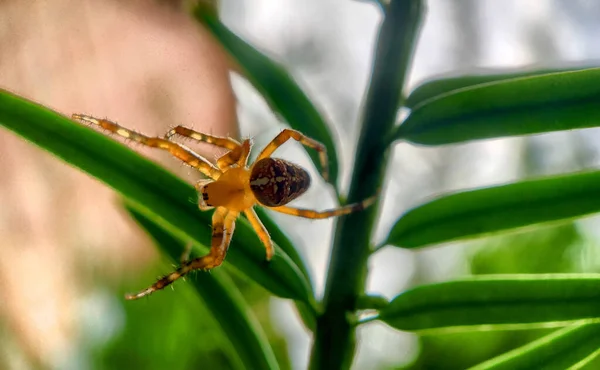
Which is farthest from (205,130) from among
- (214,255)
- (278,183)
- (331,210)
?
(214,255)

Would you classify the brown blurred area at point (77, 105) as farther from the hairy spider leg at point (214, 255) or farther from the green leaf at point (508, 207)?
the green leaf at point (508, 207)

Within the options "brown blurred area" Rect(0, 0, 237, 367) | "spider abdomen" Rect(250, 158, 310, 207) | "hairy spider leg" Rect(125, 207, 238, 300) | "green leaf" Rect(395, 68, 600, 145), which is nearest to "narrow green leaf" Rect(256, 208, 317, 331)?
"hairy spider leg" Rect(125, 207, 238, 300)

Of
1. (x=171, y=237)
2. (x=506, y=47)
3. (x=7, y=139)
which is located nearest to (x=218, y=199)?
(x=171, y=237)

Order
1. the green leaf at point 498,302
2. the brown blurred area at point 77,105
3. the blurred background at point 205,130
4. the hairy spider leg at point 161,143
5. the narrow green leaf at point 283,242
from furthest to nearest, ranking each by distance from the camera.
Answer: the brown blurred area at point 77,105 → the blurred background at point 205,130 → the hairy spider leg at point 161,143 → the narrow green leaf at point 283,242 → the green leaf at point 498,302

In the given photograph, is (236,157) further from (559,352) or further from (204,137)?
(559,352)

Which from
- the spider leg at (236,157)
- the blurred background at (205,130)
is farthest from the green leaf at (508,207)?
the blurred background at (205,130)
